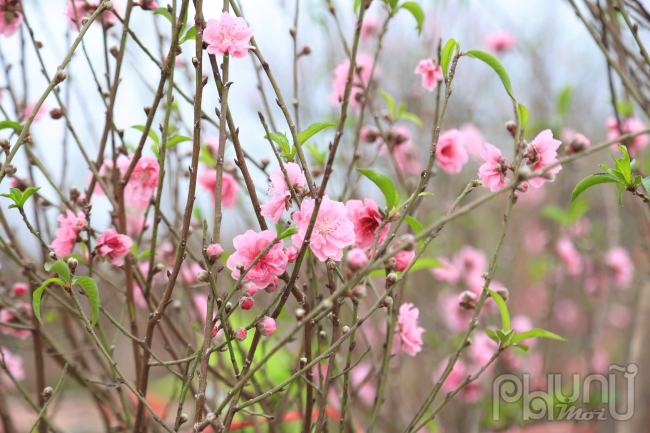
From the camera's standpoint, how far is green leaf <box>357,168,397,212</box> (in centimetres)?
92

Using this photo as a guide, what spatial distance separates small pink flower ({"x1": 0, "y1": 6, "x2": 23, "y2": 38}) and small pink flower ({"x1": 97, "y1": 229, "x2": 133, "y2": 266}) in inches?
28.1

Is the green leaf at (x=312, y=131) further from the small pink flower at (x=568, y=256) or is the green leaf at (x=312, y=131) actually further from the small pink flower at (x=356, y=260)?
the small pink flower at (x=568, y=256)

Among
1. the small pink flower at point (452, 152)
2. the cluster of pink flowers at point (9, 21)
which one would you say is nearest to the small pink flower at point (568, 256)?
the small pink flower at point (452, 152)

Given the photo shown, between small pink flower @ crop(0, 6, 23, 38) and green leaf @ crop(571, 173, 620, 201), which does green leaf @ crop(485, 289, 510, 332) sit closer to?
green leaf @ crop(571, 173, 620, 201)

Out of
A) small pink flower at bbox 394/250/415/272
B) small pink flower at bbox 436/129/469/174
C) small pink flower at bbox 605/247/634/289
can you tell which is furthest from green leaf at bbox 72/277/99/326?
small pink flower at bbox 605/247/634/289

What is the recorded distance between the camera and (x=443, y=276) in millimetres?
2373

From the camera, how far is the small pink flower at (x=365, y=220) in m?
1.03

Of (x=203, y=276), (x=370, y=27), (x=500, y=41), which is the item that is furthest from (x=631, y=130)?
(x=203, y=276)

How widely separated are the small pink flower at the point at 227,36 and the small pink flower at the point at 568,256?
2477 millimetres

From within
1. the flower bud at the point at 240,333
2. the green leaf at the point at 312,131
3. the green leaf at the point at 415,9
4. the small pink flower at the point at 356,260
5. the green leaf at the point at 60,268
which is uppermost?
the green leaf at the point at 415,9

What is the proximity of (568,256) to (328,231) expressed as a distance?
259 centimetres

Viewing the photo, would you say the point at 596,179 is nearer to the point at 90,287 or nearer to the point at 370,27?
the point at 90,287

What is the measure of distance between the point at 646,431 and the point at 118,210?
2.59 m

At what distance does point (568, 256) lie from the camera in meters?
2.99
